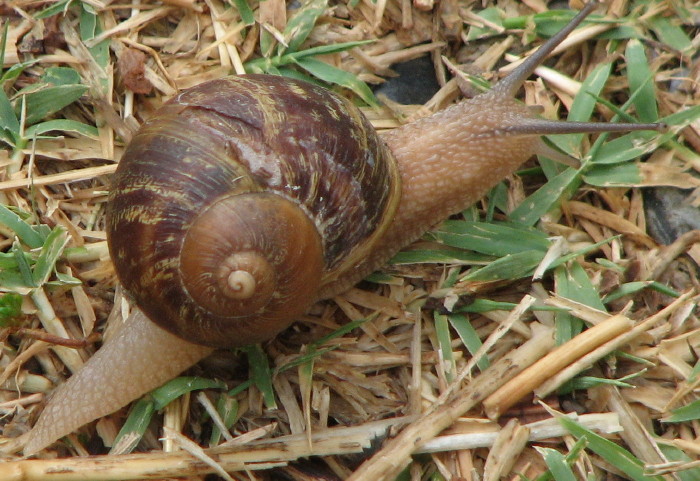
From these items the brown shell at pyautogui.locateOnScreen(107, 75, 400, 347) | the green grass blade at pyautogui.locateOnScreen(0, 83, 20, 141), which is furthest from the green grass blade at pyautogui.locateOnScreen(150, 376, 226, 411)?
the green grass blade at pyautogui.locateOnScreen(0, 83, 20, 141)

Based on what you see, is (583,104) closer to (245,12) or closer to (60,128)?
(245,12)

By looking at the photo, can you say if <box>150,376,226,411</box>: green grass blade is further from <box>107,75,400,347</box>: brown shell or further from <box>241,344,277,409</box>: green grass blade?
<box>107,75,400,347</box>: brown shell

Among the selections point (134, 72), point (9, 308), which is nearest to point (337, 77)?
point (134, 72)

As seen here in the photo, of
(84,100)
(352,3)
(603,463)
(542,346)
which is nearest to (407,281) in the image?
(542,346)

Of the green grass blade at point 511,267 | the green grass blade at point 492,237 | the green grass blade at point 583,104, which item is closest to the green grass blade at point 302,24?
the green grass blade at point 492,237

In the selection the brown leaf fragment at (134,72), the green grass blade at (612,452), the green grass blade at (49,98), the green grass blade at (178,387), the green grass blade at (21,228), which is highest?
the brown leaf fragment at (134,72)

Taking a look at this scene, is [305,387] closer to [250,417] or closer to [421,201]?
[250,417]

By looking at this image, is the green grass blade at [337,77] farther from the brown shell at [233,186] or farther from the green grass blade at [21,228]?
the green grass blade at [21,228]
